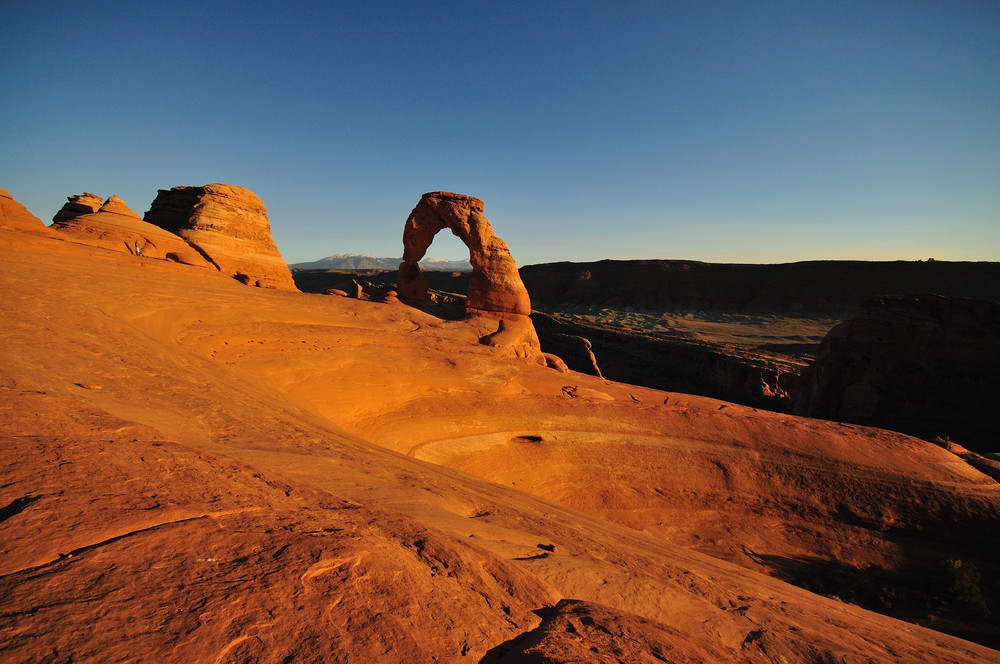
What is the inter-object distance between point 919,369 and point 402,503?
20.2 metres

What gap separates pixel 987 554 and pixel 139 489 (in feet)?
41.2

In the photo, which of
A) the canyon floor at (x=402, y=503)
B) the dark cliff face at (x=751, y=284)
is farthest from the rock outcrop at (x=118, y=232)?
the dark cliff face at (x=751, y=284)

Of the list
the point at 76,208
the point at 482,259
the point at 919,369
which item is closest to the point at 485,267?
the point at 482,259

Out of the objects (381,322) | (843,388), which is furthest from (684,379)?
(381,322)

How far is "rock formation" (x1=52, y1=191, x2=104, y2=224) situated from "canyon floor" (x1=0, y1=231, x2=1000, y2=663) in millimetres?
6449

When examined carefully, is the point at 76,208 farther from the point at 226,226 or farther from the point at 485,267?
the point at 485,267

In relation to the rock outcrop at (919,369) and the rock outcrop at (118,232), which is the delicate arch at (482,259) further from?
the rock outcrop at (919,369)

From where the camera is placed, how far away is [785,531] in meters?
8.68

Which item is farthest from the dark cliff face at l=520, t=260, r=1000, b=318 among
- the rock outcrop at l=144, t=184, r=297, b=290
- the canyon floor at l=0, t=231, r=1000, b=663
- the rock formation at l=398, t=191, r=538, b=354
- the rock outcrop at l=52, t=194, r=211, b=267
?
the rock outcrop at l=52, t=194, r=211, b=267

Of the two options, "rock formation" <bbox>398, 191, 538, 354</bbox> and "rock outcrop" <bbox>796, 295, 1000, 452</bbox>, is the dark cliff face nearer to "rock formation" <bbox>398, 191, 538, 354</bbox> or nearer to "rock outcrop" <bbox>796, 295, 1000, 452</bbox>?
"rock outcrop" <bbox>796, 295, 1000, 452</bbox>

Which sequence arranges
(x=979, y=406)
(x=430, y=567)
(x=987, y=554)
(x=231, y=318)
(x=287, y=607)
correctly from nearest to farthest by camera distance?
(x=287, y=607)
(x=430, y=567)
(x=987, y=554)
(x=231, y=318)
(x=979, y=406)

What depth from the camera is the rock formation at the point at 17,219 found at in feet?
34.7

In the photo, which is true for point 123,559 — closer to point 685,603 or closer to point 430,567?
point 430,567

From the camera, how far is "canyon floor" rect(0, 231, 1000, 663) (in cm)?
188
